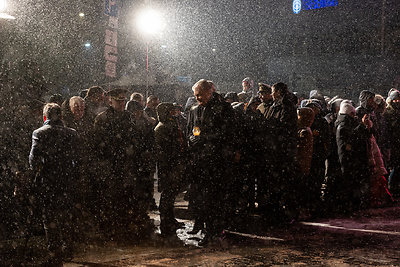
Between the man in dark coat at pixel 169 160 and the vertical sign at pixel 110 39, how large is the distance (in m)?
10.9

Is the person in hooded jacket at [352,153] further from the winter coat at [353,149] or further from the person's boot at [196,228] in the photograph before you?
the person's boot at [196,228]

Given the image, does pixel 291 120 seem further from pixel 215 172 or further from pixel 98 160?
pixel 98 160

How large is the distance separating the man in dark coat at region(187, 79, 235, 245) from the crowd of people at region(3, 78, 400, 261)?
1 centimetres

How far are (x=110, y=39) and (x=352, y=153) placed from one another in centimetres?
1193

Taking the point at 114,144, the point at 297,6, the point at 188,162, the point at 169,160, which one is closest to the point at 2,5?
the point at 114,144

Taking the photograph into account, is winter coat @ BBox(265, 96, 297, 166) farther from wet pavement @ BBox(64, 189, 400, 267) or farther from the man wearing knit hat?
the man wearing knit hat

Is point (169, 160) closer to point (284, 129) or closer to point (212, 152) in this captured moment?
point (212, 152)

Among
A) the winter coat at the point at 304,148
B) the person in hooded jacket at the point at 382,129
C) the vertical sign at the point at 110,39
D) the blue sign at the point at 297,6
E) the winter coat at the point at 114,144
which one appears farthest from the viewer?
the blue sign at the point at 297,6

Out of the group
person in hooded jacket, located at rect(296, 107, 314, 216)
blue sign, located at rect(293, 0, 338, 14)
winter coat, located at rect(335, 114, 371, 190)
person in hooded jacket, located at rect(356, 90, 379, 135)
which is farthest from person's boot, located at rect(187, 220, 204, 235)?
blue sign, located at rect(293, 0, 338, 14)

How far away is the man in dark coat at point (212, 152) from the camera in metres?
7.09

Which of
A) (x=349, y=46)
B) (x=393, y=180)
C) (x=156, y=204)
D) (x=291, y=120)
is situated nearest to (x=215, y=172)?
(x=291, y=120)

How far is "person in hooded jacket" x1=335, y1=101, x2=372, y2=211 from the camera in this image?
9781mm

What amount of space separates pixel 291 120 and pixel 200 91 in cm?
184

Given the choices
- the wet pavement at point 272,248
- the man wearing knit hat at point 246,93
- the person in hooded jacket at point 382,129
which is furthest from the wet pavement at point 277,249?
the man wearing knit hat at point 246,93
